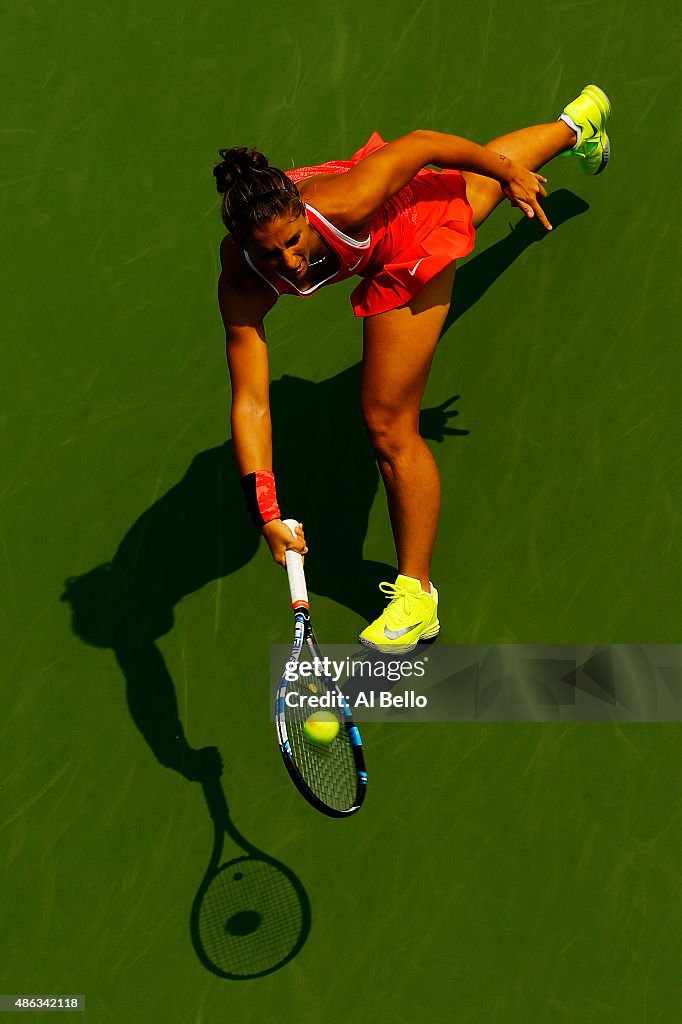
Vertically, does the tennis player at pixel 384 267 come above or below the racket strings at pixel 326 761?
above

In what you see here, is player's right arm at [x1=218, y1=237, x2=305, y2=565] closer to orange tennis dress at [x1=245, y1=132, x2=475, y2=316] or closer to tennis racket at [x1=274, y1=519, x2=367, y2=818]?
orange tennis dress at [x1=245, y1=132, x2=475, y2=316]

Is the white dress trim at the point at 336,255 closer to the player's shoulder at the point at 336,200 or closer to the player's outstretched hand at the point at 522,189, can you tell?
the player's shoulder at the point at 336,200

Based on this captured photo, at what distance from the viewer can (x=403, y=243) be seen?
3818mm

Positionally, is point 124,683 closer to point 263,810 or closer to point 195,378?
point 263,810

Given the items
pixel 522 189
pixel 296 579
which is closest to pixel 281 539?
pixel 296 579

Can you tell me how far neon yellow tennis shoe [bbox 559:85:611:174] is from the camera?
14.3 feet

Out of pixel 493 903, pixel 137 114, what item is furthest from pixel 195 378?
pixel 493 903

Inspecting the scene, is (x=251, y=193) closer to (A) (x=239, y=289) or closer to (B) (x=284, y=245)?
(B) (x=284, y=245)

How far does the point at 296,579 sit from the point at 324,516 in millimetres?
936

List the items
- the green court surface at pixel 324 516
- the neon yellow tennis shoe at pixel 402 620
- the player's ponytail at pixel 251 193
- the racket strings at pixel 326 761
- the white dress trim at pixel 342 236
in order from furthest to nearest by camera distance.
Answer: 1. the green court surface at pixel 324 516
2. the neon yellow tennis shoe at pixel 402 620
3. the racket strings at pixel 326 761
4. the white dress trim at pixel 342 236
5. the player's ponytail at pixel 251 193

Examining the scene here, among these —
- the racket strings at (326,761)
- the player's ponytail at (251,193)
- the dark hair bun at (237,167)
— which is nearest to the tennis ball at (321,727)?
the racket strings at (326,761)

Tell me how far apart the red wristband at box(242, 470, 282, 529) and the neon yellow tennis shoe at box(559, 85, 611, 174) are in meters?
1.58

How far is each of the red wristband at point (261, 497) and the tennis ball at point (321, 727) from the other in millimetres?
583

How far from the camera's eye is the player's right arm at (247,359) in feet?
12.2
